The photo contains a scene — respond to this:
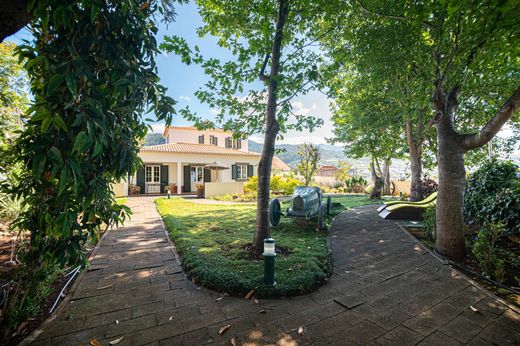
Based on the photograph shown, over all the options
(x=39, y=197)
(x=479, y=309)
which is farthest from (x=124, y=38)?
(x=479, y=309)

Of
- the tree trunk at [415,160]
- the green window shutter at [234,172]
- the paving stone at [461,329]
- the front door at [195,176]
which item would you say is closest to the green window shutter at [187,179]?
the front door at [195,176]

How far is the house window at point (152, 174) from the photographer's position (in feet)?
63.4

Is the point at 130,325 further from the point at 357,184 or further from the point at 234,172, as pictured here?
the point at 357,184

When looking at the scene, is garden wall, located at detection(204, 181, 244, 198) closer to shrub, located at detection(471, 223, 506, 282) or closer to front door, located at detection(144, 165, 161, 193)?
front door, located at detection(144, 165, 161, 193)

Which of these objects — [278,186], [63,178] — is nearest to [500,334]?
[63,178]

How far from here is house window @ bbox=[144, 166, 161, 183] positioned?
1931 centimetres

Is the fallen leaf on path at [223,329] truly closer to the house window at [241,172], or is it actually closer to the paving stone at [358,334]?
the paving stone at [358,334]

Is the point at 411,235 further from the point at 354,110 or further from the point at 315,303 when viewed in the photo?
the point at 354,110

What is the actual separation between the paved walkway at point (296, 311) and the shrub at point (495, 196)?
1.87 m

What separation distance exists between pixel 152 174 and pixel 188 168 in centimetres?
312

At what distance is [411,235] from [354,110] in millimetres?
6499

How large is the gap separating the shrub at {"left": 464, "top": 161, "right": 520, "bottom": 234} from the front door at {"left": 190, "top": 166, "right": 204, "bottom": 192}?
19.1 metres

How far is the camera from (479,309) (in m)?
2.71

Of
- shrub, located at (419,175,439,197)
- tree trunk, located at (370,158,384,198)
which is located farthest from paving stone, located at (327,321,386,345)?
tree trunk, located at (370,158,384,198)
